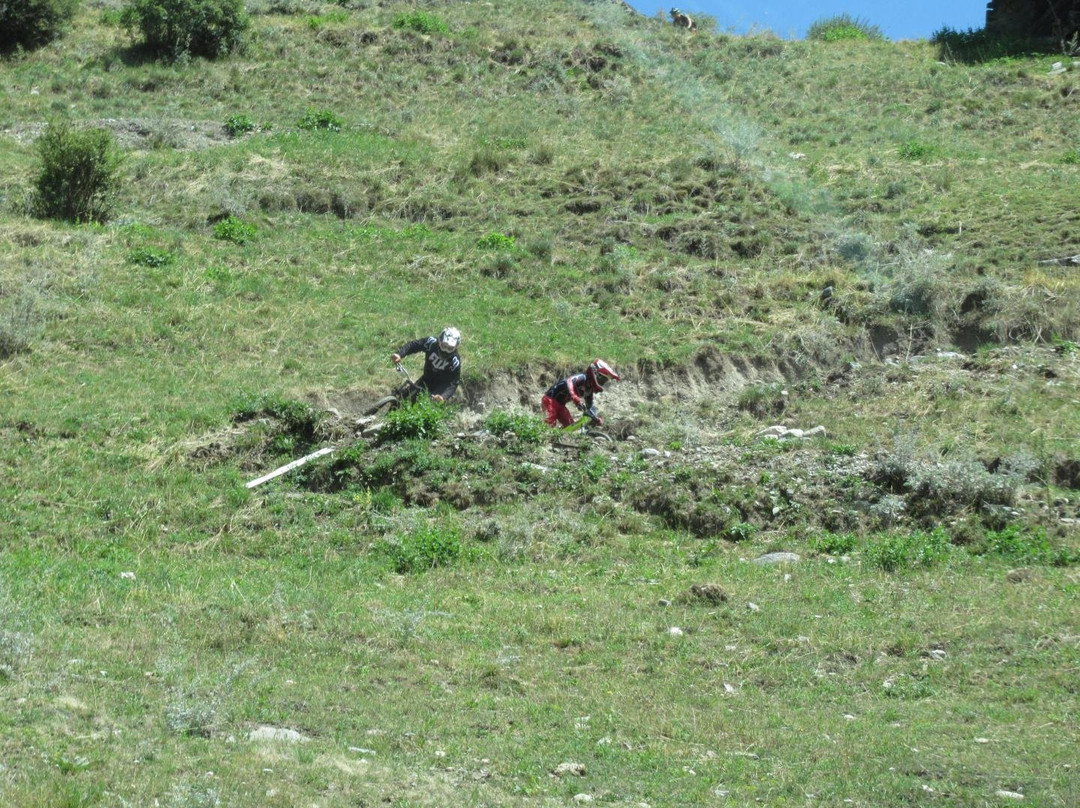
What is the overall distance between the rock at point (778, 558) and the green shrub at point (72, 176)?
47.4 ft

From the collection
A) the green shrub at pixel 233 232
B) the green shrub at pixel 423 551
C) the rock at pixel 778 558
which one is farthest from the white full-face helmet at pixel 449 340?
the green shrub at pixel 233 232

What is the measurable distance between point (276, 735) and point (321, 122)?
22470 mm

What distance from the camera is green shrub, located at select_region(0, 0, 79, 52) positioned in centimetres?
3022

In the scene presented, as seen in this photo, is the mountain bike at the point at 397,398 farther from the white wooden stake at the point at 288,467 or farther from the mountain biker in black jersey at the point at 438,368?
the white wooden stake at the point at 288,467

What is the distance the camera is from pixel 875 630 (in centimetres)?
1053

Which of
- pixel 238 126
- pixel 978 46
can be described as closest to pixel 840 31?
pixel 978 46

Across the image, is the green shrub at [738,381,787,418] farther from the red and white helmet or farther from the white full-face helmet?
the white full-face helmet

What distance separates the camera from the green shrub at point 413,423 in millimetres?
15586

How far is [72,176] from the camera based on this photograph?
21.7 meters

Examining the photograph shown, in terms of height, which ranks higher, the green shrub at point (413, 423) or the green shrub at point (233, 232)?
the green shrub at point (233, 232)

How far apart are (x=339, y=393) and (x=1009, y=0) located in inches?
1246

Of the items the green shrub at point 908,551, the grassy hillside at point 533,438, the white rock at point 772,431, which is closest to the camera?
the grassy hillside at point 533,438

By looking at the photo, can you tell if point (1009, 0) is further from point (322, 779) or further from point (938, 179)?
point (322, 779)

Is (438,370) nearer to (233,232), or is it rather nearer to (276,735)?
(233,232)
